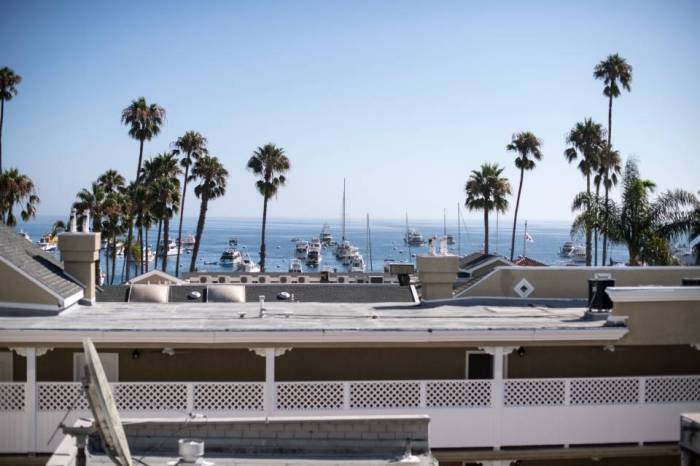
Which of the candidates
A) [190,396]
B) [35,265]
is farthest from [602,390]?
[35,265]

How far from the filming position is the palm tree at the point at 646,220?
32250 mm

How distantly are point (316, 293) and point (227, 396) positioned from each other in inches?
559

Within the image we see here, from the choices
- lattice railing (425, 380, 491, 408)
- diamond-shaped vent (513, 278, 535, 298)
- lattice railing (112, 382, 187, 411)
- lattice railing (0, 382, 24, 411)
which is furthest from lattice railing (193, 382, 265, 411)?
diamond-shaped vent (513, 278, 535, 298)

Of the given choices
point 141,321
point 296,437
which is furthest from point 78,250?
→ point 296,437

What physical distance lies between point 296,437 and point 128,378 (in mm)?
5461

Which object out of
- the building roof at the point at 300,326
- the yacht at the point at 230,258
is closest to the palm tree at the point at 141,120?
the building roof at the point at 300,326

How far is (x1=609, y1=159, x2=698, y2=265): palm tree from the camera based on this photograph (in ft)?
106

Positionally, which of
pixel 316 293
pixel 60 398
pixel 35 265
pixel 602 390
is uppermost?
pixel 35 265

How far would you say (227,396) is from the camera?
16516 millimetres

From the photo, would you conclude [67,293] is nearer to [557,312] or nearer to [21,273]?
[21,273]

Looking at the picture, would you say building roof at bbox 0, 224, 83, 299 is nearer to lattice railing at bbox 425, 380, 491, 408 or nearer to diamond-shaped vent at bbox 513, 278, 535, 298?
lattice railing at bbox 425, 380, 491, 408

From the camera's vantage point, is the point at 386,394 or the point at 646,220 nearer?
the point at 386,394

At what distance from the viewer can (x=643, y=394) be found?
1736 centimetres

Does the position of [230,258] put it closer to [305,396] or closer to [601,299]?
[601,299]
